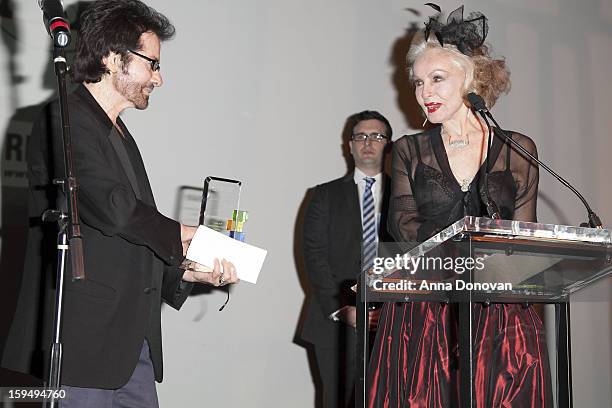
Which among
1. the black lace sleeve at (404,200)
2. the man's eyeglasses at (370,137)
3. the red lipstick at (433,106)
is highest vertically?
the man's eyeglasses at (370,137)

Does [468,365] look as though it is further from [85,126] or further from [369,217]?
[369,217]

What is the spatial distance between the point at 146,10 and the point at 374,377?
1.38 m

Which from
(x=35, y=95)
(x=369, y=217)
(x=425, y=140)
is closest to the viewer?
(x=425, y=140)

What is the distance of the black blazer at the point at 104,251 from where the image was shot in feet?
7.10

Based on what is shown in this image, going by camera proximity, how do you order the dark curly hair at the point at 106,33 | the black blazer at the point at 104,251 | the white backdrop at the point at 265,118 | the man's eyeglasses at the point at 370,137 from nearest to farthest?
the black blazer at the point at 104,251 → the dark curly hair at the point at 106,33 → the white backdrop at the point at 265,118 → the man's eyeglasses at the point at 370,137

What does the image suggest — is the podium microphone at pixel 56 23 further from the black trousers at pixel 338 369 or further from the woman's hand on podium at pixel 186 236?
the black trousers at pixel 338 369

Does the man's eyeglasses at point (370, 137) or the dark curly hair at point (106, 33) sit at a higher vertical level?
the man's eyeglasses at point (370, 137)

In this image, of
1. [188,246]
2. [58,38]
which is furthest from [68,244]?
[188,246]

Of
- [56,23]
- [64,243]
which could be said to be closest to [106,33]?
[56,23]

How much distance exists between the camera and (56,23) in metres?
1.92

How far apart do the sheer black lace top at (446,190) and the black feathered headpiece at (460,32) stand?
0.36 meters

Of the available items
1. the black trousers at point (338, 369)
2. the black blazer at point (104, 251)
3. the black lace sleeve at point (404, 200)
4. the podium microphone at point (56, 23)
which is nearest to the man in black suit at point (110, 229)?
the black blazer at point (104, 251)

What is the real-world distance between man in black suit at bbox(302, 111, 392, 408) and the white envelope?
154 cm

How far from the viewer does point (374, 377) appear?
7.19 ft
